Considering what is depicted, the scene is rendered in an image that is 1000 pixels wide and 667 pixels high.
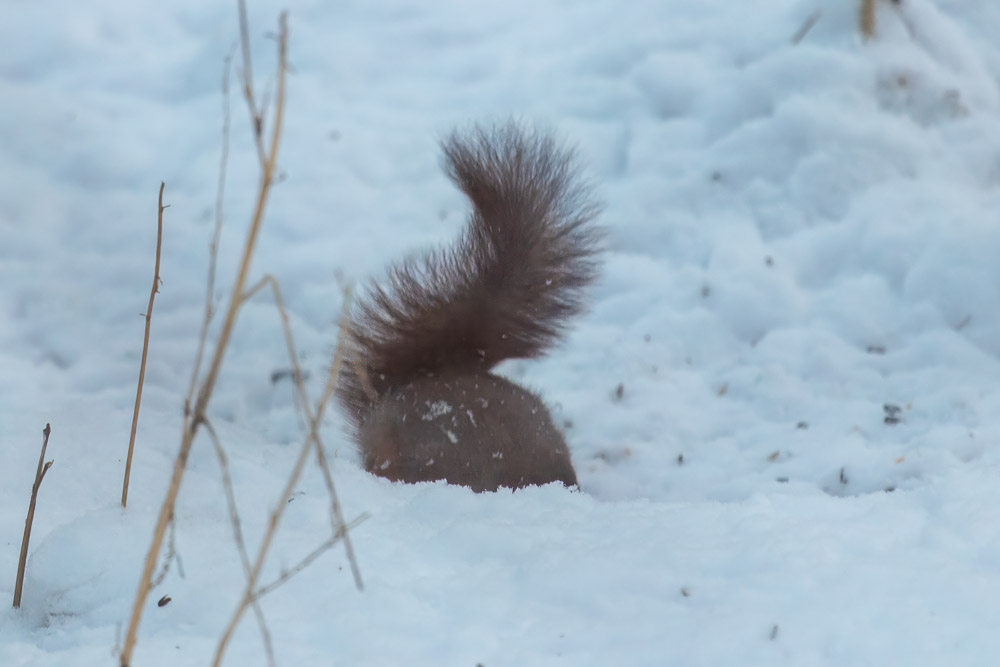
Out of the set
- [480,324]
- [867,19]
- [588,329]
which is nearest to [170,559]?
[480,324]

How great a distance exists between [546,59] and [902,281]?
199cm

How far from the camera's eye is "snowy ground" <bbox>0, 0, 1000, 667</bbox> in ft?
4.41

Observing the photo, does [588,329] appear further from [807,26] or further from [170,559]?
[170,559]

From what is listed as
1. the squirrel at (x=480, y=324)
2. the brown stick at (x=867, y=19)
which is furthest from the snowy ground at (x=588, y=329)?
the squirrel at (x=480, y=324)

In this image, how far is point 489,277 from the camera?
215 cm

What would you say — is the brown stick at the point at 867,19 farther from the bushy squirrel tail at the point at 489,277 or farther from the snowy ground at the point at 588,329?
the bushy squirrel tail at the point at 489,277

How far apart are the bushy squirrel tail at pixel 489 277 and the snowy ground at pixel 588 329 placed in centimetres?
36

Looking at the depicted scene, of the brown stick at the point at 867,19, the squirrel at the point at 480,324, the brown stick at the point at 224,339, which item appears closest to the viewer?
the brown stick at the point at 224,339

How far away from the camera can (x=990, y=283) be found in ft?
9.11

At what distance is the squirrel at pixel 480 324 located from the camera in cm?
205

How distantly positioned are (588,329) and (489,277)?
3.25 feet

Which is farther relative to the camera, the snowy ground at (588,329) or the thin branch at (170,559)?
the snowy ground at (588,329)

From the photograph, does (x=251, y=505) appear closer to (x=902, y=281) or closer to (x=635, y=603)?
(x=635, y=603)

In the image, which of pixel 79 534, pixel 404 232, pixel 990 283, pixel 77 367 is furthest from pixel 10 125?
pixel 990 283
